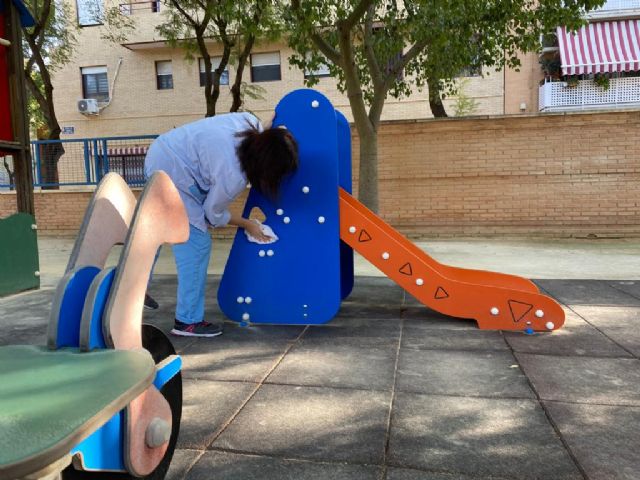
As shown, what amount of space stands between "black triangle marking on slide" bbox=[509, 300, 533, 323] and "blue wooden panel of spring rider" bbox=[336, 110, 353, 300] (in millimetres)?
1534

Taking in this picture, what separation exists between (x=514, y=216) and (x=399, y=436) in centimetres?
921

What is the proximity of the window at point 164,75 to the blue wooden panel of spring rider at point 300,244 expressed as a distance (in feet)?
58.6

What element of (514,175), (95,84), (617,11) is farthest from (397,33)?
(95,84)

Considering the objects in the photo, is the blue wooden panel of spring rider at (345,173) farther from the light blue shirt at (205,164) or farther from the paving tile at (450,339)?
the light blue shirt at (205,164)

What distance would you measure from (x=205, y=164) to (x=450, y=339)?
2.05 metres

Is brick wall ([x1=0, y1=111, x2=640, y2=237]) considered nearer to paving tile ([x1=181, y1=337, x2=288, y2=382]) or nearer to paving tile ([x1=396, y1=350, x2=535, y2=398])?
paving tile ([x1=181, y1=337, x2=288, y2=382])

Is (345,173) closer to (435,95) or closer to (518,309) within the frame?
(518,309)

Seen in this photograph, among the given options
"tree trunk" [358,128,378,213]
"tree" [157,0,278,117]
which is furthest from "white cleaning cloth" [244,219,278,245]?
"tree trunk" [358,128,378,213]

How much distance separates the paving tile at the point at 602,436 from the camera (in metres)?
1.89

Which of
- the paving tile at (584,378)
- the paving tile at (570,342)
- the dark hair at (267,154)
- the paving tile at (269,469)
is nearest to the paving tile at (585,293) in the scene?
the paving tile at (570,342)

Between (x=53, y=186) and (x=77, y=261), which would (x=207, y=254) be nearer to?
(x=77, y=261)

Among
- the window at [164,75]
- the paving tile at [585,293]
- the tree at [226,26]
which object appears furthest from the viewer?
the window at [164,75]

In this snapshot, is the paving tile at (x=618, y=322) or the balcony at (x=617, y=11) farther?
the balcony at (x=617, y=11)

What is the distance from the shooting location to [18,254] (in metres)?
5.40
